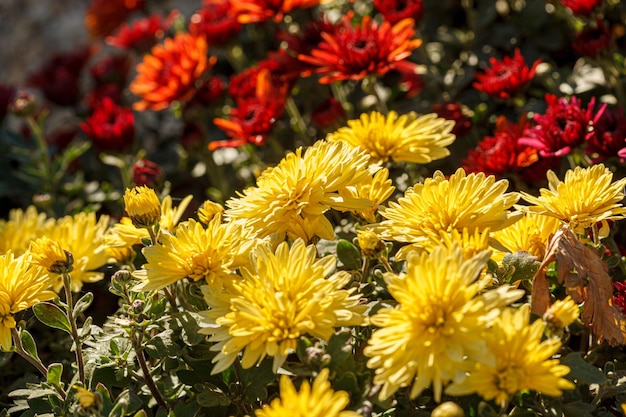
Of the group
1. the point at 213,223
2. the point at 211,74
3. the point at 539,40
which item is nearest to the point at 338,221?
the point at 213,223

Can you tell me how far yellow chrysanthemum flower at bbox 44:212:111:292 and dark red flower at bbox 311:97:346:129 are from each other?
494mm

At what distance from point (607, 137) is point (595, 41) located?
0.30 metres

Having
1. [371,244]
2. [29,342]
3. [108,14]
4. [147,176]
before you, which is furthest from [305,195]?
[108,14]

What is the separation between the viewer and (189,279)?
1.05m

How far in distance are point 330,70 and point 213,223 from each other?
60cm

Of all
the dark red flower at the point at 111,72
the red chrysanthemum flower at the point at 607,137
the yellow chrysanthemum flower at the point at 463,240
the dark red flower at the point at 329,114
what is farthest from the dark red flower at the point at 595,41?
the dark red flower at the point at 111,72

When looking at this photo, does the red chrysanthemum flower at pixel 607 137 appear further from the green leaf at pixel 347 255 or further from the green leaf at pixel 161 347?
the green leaf at pixel 161 347

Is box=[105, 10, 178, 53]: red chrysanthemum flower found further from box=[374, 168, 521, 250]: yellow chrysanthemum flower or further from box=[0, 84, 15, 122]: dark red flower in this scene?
box=[374, 168, 521, 250]: yellow chrysanthemum flower

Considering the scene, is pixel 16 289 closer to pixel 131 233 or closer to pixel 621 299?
pixel 131 233

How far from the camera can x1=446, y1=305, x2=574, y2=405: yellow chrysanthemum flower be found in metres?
0.82

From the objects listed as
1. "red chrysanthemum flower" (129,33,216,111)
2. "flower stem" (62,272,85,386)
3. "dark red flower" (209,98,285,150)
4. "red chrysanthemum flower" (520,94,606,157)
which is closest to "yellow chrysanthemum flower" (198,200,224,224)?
"flower stem" (62,272,85,386)

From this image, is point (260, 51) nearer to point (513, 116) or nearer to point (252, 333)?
point (513, 116)

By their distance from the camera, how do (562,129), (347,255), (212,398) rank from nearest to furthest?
1. (212,398)
2. (347,255)
3. (562,129)

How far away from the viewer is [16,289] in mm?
1064
